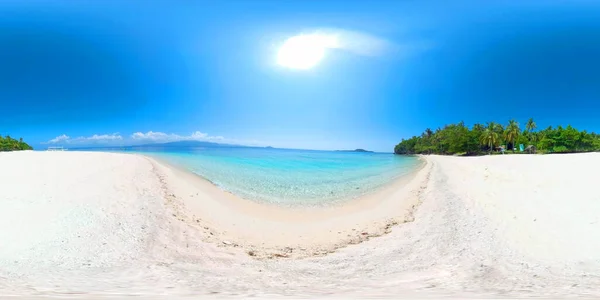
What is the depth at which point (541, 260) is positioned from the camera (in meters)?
4.91

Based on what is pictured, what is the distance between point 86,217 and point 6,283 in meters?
3.49

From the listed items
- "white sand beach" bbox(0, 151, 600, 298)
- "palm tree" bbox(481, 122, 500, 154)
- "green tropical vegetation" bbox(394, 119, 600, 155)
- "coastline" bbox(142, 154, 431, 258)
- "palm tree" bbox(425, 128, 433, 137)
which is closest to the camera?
"white sand beach" bbox(0, 151, 600, 298)

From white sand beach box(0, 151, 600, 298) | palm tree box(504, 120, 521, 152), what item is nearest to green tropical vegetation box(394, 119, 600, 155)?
palm tree box(504, 120, 521, 152)

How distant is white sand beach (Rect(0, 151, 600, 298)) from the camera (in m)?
4.13

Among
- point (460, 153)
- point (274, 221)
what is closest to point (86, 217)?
point (274, 221)

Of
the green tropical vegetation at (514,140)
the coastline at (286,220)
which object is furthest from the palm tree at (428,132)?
the coastline at (286,220)

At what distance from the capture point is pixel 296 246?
7.34 m

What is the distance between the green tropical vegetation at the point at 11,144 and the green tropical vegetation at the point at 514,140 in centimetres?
9029

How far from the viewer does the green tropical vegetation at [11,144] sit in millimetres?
51888

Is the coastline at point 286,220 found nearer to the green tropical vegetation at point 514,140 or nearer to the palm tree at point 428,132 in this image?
the green tropical vegetation at point 514,140

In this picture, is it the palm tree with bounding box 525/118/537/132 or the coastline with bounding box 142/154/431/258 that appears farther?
the palm tree with bounding box 525/118/537/132

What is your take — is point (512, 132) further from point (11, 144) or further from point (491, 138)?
point (11, 144)

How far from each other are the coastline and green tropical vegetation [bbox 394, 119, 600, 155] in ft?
172

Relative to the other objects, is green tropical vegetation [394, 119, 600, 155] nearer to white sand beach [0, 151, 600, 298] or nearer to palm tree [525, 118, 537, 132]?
palm tree [525, 118, 537, 132]
